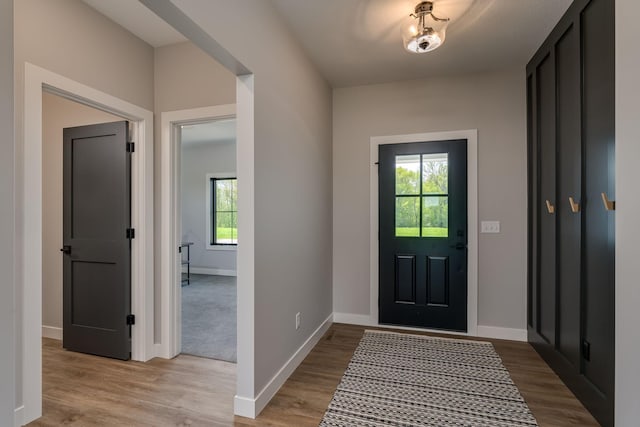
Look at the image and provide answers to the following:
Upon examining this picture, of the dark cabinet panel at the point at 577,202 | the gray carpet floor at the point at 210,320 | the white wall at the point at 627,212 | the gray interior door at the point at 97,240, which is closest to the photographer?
the white wall at the point at 627,212

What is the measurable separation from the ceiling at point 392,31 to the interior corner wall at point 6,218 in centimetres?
171

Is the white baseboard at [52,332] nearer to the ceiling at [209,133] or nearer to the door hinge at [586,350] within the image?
the ceiling at [209,133]

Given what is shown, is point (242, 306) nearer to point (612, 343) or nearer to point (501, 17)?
point (612, 343)

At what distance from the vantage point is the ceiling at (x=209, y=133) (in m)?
5.11

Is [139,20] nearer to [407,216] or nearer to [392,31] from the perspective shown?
[392,31]

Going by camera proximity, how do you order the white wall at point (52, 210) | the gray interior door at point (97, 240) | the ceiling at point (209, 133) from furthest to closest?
the ceiling at point (209, 133) → the white wall at point (52, 210) → the gray interior door at point (97, 240)

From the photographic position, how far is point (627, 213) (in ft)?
4.73

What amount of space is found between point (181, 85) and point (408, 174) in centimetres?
232

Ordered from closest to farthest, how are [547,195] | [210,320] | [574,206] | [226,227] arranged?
1. [574,206]
2. [547,195]
3. [210,320]
4. [226,227]

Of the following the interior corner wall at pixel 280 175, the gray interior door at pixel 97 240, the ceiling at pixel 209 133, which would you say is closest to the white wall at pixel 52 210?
the gray interior door at pixel 97 240

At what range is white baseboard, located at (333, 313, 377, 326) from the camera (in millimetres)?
3467

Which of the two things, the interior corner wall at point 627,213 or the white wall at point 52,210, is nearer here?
the interior corner wall at point 627,213

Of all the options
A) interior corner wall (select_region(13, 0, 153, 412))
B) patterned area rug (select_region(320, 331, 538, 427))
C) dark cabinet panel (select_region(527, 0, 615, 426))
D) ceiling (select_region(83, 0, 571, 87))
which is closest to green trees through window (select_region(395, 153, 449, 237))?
dark cabinet panel (select_region(527, 0, 615, 426))

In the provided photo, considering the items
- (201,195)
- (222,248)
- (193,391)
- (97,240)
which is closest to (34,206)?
(97,240)
